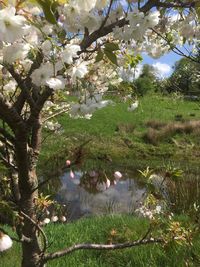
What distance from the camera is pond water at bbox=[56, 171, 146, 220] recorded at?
41.0 ft

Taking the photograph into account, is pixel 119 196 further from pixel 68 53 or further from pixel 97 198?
pixel 68 53

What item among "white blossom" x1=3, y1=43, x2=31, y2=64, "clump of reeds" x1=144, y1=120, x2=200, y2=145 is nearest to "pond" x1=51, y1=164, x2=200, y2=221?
"white blossom" x1=3, y1=43, x2=31, y2=64

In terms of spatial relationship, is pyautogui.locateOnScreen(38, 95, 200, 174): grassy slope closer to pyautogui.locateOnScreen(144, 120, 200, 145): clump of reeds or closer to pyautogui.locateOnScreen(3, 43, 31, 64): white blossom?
pyautogui.locateOnScreen(144, 120, 200, 145): clump of reeds

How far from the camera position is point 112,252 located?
5.80m

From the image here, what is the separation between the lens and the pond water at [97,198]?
12.5 metres

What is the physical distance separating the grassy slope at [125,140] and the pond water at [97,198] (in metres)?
6.35

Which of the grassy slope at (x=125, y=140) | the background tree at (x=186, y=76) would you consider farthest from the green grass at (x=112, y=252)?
the grassy slope at (x=125, y=140)

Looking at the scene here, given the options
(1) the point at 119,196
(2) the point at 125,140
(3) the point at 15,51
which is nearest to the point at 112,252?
(3) the point at 15,51

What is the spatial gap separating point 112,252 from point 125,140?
25569 mm

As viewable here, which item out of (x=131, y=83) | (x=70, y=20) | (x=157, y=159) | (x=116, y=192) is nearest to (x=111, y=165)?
(x=157, y=159)

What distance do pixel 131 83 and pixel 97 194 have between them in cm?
1152

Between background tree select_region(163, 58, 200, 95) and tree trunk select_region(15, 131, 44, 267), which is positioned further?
background tree select_region(163, 58, 200, 95)

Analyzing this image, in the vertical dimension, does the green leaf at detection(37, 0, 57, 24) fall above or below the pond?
below

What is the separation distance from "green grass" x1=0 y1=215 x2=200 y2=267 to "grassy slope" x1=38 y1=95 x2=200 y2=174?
50.0ft
